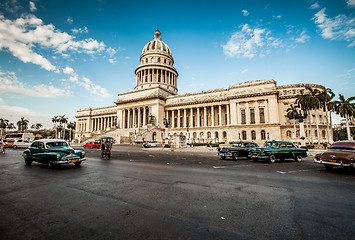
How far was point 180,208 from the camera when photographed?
14.2 feet

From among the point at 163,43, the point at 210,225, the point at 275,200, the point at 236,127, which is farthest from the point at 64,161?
the point at 163,43

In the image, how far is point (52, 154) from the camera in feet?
34.4

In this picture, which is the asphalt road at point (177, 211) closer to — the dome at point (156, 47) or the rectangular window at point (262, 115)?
the rectangular window at point (262, 115)

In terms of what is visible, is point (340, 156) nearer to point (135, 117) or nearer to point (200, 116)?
point (200, 116)

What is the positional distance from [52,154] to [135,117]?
51196 millimetres

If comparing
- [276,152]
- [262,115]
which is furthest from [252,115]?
[276,152]

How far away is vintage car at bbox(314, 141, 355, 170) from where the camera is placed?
29.8ft

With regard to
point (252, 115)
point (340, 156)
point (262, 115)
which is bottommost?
point (340, 156)

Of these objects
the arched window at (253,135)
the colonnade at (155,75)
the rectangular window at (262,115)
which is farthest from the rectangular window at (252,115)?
the colonnade at (155,75)

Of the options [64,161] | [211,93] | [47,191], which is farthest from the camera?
[211,93]

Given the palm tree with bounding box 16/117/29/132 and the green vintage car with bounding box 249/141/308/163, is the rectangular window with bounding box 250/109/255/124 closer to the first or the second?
the green vintage car with bounding box 249/141/308/163

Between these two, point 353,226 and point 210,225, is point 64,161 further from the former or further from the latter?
point 353,226

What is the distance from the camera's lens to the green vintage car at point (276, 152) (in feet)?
45.2

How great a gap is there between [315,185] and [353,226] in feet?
12.1
